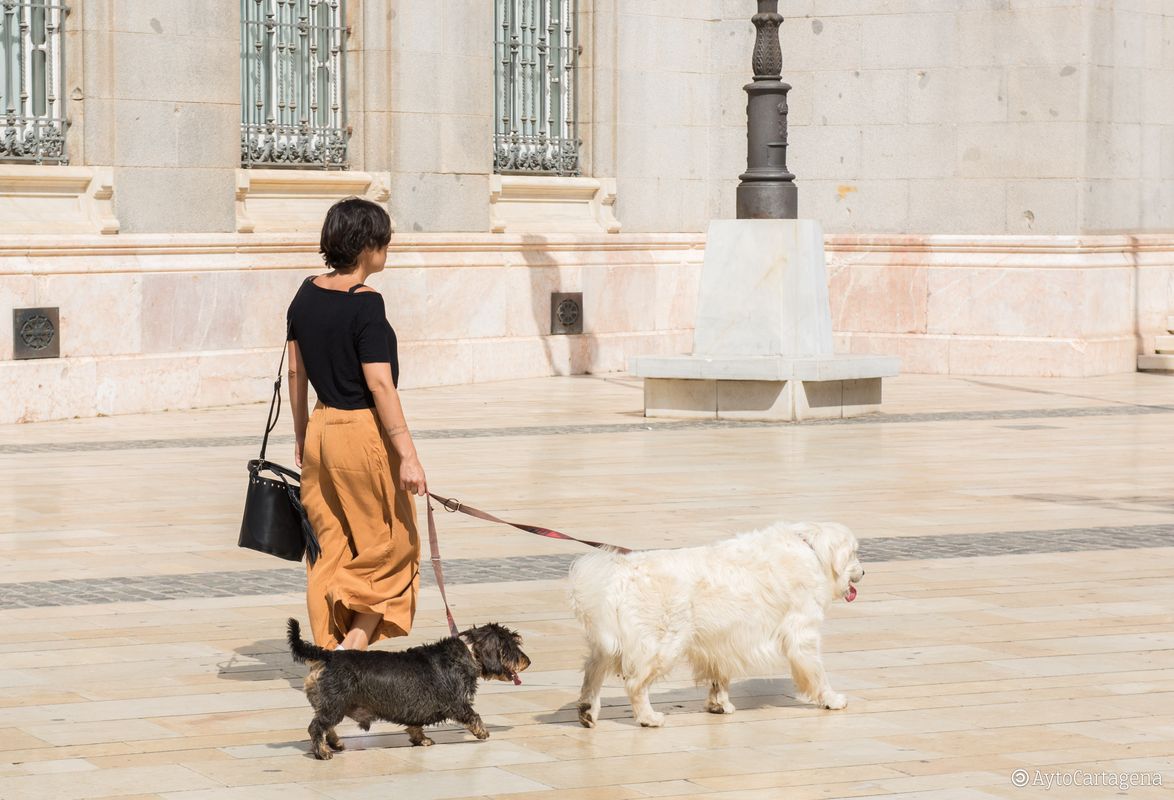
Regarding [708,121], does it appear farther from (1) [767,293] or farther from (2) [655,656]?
(2) [655,656]

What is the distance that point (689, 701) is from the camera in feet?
24.0

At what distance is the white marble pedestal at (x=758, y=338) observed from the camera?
17359 mm

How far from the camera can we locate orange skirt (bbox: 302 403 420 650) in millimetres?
6984

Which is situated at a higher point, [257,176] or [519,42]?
[519,42]

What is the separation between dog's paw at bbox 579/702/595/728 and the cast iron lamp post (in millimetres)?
11350

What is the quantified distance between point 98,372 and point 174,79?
2.86m

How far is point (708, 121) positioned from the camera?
80.2 ft

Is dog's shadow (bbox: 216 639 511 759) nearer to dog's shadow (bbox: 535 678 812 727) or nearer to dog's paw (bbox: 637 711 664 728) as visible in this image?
dog's shadow (bbox: 535 678 812 727)

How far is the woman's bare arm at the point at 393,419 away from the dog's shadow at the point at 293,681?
0.81m

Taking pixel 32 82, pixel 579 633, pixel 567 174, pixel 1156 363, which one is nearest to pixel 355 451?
pixel 579 633

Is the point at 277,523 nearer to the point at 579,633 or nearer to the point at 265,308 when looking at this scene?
the point at 579,633

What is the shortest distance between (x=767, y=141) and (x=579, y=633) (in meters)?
10.00

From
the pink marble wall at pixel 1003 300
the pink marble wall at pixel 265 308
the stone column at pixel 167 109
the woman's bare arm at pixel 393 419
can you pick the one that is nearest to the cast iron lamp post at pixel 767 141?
the pink marble wall at pixel 265 308

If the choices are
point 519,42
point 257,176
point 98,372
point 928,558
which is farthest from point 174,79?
point 928,558
